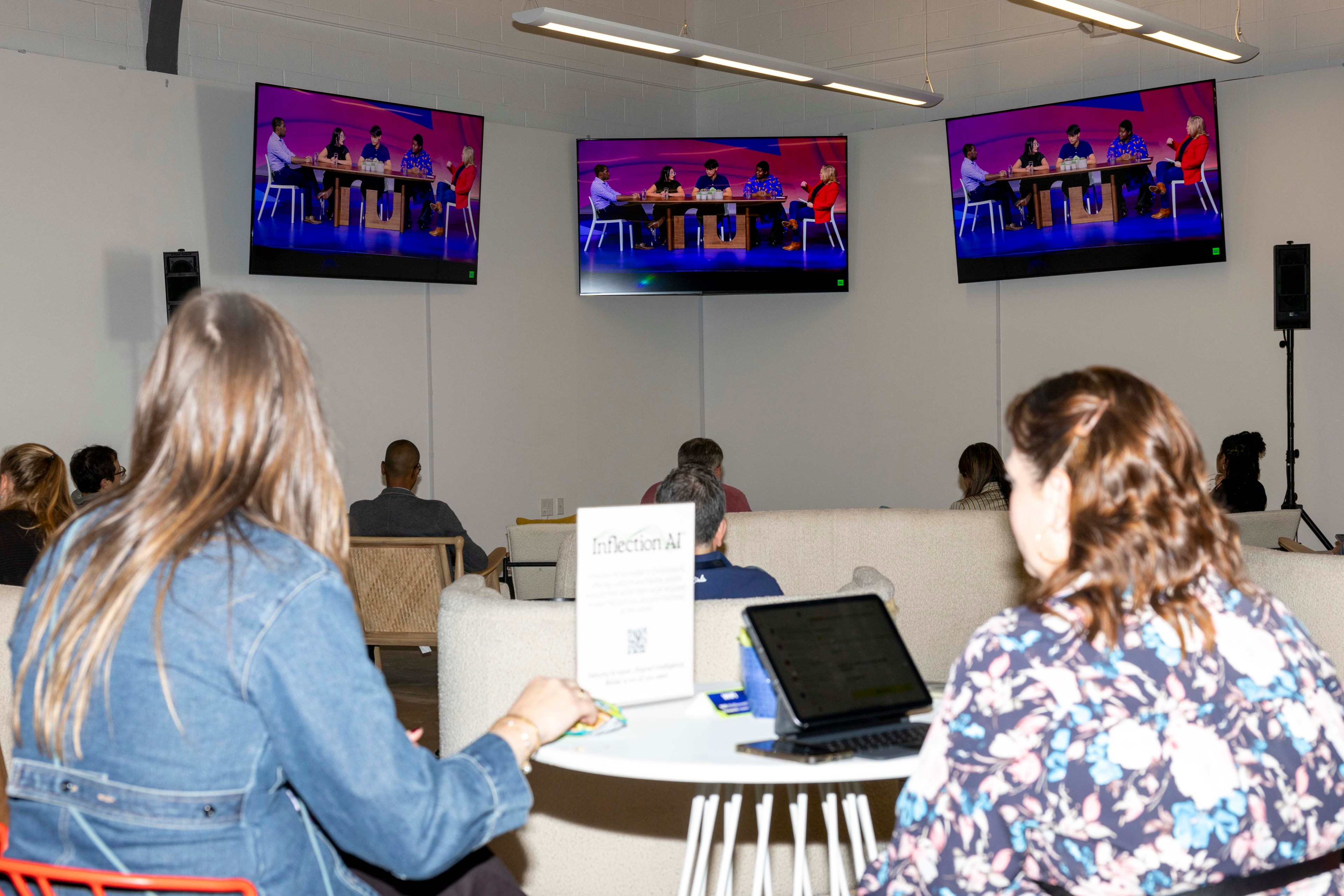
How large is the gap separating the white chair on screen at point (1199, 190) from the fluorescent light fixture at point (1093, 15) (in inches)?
59.4

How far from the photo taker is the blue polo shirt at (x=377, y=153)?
21.6ft

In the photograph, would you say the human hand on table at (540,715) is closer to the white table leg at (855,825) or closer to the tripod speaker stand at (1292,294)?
the white table leg at (855,825)

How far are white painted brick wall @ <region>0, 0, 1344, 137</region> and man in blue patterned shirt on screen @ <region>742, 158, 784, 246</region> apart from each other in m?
0.78

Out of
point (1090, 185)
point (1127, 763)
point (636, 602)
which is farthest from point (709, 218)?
point (1127, 763)

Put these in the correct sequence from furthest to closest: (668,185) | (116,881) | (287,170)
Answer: (668,185) → (287,170) → (116,881)

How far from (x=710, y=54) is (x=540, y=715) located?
4.76m

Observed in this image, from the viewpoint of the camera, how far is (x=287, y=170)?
20.8ft

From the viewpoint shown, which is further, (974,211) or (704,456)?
(974,211)

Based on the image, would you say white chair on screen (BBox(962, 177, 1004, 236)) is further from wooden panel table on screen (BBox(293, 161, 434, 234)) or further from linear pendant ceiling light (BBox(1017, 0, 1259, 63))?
wooden panel table on screen (BBox(293, 161, 434, 234))

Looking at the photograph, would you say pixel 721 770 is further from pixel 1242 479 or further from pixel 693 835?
pixel 1242 479

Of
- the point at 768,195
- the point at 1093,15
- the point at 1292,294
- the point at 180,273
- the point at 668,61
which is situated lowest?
the point at 1292,294

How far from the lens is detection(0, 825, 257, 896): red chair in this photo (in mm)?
1184

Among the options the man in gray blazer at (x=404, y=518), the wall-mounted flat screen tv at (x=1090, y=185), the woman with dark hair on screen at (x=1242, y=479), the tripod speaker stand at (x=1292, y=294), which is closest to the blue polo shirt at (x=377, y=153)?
the man in gray blazer at (x=404, y=518)

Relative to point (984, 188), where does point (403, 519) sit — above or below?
below
